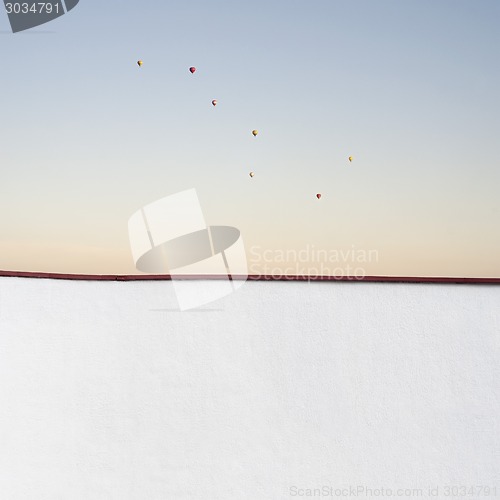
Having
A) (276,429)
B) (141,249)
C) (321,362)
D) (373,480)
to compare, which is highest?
(141,249)

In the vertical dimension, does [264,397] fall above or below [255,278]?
below

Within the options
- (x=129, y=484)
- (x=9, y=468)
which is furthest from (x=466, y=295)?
(x=9, y=468)

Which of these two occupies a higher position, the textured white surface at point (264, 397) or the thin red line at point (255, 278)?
the thin red line at point (255, 278)

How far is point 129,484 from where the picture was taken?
17.3 feet

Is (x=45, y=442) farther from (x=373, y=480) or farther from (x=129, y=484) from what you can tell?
(x=373, y=480)

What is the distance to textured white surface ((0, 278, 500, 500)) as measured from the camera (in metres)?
5.22

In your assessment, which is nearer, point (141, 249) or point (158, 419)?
point (158, 419)

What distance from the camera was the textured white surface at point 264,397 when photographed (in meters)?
5.22

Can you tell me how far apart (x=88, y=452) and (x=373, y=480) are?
228 cm

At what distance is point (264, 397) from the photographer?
17.2 feet

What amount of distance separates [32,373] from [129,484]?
118cm

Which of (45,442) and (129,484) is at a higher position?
(45,442)

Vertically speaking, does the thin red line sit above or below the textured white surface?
above

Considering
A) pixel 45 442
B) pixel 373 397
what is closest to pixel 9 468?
pixel 45 442
